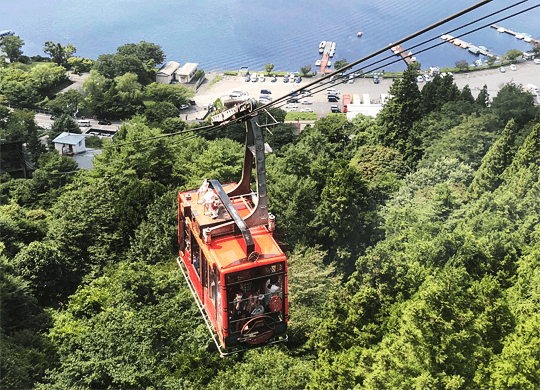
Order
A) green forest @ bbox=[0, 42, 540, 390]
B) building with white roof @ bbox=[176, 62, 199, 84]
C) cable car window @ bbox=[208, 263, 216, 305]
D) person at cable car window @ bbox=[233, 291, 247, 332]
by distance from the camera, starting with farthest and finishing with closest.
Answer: building with white roof @ bbox=[176, 62, 199, 84] < green forest @ bbox=[0, 42, 540, 390] < cable car window @ bbox=[208, 263, 216, 305] < person at cable car window @ bbox=[233, 291, 247, 332]

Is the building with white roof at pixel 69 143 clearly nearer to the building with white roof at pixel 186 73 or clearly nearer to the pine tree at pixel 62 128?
the pine tree at pixel 62 128

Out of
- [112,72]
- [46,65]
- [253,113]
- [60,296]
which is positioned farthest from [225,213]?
[46,65]

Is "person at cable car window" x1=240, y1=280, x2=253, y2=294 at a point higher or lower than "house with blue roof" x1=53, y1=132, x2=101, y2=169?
higher

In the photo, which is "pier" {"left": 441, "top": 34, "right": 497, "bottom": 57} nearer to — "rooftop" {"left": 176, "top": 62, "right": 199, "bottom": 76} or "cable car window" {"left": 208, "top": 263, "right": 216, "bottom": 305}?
"rooftop" {"left": 176, "top": 62, "right": 199, "bottom": 76}

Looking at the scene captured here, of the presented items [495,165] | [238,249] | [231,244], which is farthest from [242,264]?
[495,165]

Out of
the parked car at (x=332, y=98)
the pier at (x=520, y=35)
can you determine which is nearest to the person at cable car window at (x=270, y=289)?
the parked car at (x=332, y=98)

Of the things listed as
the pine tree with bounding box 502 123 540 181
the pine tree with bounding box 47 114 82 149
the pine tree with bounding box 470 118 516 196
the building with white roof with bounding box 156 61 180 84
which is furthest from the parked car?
the pine tree with bounding box 502 123 540 181
